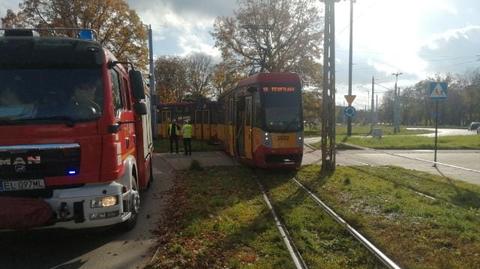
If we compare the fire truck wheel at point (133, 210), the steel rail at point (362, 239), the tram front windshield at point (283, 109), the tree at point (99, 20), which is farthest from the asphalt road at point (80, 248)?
the tree at point (99, 20)

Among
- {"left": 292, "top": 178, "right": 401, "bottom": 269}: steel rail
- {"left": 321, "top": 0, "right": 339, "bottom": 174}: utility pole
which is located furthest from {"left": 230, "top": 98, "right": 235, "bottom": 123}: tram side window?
{"left": 292, "top": 178, "right": 401, "bottom": 269}: steel rail

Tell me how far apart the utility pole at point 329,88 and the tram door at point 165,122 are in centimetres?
2430

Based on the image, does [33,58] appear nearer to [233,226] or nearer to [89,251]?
[89,251]

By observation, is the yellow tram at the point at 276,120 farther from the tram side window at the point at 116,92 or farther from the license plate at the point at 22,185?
the license plate at the point at 22,185

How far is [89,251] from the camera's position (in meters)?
7.40

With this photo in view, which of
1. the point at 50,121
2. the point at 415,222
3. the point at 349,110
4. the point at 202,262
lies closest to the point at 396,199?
the point at 415,222

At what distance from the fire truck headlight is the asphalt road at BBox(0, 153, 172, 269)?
2.49 feet

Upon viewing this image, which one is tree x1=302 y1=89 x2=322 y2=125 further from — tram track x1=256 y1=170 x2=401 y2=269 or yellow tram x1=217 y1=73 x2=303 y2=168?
tram track x1=256 y1=170 x2=401 y2=269

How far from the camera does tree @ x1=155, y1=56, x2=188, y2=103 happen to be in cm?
7744

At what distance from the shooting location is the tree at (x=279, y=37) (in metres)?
45.2

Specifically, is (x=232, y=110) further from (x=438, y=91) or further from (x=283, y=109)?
(x=438, y=91)

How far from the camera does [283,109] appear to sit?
635 inches

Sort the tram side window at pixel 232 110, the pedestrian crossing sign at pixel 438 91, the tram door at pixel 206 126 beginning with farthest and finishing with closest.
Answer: the tram door at pixel 206 126 < the tram side window at pixel 232 110 < the pedestrian crossing sign at pixel 438 91

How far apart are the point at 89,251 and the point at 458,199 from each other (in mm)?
7919
